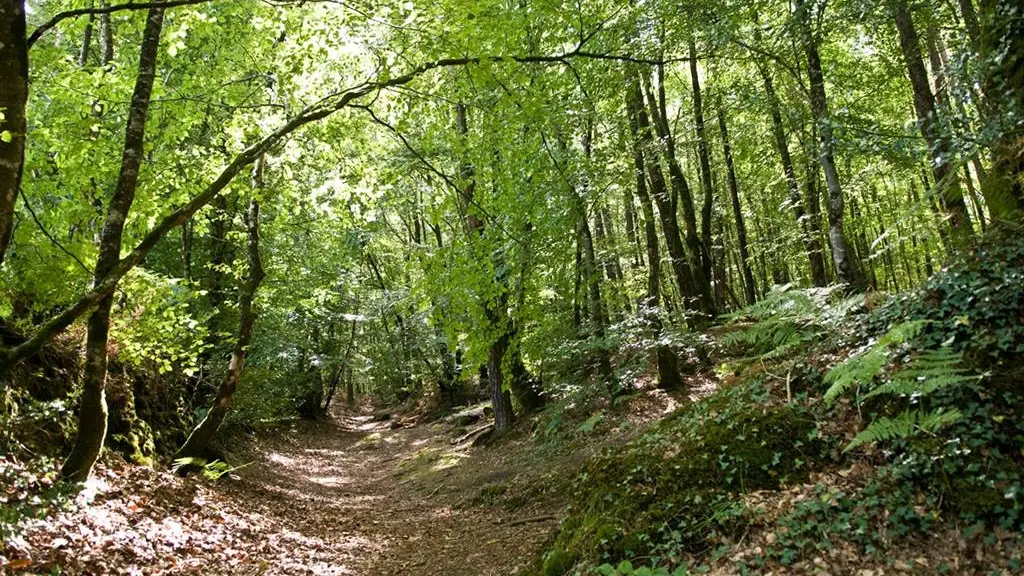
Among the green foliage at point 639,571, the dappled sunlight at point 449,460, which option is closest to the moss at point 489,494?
the dappled sunlight at point 449,460

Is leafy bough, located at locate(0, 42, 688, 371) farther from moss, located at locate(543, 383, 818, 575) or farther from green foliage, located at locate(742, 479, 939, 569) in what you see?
green foliage, located at locate(742, 479, 939, 569)

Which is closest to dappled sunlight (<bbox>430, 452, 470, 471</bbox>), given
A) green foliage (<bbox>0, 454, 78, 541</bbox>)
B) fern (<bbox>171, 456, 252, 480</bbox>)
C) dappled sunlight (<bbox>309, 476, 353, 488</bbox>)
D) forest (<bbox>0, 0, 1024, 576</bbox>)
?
forest (<bbox>0, 0, 1024, 576</bbox>)

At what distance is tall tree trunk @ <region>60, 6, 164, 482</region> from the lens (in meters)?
6.07

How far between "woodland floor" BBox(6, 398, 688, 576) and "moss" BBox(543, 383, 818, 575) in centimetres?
153

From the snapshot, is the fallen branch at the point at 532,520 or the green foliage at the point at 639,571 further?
the fallen branch at the point at 532,520

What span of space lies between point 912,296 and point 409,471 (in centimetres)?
1261

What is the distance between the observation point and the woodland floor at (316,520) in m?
6.07

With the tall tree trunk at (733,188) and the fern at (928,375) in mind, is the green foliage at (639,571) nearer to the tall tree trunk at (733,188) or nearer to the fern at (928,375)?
the fern at (928,375)

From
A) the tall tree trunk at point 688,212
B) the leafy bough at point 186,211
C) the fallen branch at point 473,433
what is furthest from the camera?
the fallen branch at point 473,433

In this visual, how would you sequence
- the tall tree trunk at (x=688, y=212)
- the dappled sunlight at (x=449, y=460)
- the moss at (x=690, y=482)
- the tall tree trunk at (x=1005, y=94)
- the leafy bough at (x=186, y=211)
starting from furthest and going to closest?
the dappled sunlight at (x=449, y=460) < the tall tree trunk at (x=688, y=212) < the leafy bough at (x=186, y=211) < the tall tree trunk at (x=1005, y=94) < the moss at (x=690, y=482)

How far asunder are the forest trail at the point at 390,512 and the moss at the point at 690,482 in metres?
1.40

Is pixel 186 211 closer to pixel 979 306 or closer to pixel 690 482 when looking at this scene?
pixel 690 482

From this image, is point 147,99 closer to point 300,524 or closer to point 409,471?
point 300,524

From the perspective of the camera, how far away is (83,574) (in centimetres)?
529
